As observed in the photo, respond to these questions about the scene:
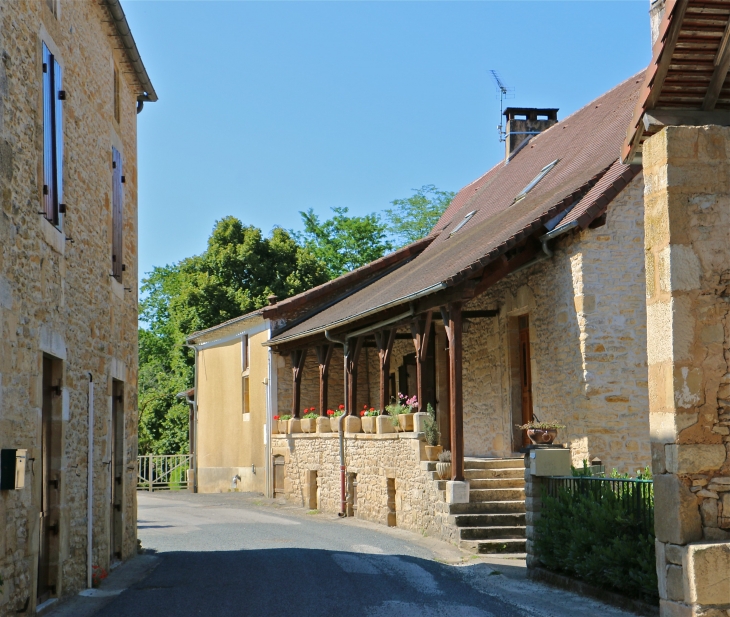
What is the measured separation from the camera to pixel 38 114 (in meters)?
8.31

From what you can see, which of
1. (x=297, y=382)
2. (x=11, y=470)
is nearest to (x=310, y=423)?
(x=297, y=382)

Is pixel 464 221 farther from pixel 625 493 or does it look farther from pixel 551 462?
pixel 625 493

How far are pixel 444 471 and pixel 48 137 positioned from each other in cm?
763

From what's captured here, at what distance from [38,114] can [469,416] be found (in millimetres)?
11311

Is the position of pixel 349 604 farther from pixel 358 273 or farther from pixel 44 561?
pixel 358 273

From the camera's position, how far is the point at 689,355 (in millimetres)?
6926

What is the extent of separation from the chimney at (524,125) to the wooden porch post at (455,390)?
9.91 metres

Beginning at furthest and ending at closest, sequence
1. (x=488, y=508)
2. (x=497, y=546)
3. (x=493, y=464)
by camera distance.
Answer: (x=493, y=464) → (x=488, y=508) → (x=497, y=546)

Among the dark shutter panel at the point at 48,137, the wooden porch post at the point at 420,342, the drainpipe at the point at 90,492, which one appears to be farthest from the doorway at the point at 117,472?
the wooden porch post at the point at 420,342

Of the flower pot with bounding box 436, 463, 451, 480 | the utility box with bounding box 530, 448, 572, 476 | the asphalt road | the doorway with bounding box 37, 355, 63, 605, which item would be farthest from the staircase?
the doorway with bounding box 37, 355, 63, 605

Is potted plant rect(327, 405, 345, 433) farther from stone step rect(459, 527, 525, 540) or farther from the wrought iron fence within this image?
the wrought iron fence

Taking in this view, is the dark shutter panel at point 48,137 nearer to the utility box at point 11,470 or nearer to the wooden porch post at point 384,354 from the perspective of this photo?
the utility box at point 11,470

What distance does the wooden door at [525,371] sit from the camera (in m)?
16.2

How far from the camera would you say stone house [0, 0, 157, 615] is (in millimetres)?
7465
